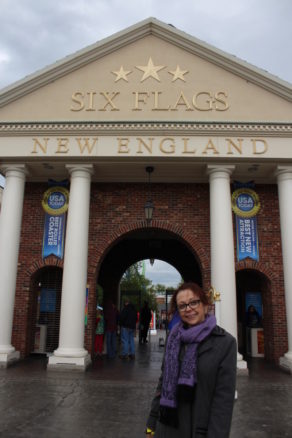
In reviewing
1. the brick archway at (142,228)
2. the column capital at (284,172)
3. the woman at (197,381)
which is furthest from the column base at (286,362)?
the woman at (197,381)

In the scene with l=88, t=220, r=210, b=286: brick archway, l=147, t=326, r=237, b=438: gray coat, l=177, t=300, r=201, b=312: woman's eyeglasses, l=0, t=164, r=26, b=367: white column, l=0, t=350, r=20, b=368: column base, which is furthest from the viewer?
l=88, t=220, r=210, b=286: brick archway

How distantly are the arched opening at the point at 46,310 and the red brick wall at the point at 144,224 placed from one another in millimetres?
400

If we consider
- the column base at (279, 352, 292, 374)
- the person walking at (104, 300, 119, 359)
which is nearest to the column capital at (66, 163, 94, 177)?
the person walking at (104, 300, 119, 359)

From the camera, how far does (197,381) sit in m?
2.38

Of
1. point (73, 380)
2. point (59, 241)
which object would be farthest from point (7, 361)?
point (59, 241)

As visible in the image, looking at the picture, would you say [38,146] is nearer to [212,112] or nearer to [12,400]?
[212,112]

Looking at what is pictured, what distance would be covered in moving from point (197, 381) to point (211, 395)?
12 cm

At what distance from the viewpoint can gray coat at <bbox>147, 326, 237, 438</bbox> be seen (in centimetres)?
229

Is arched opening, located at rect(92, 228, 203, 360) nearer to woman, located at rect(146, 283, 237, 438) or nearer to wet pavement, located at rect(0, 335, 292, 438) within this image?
wet pavement, located at rect(0, 335, 292, 438)

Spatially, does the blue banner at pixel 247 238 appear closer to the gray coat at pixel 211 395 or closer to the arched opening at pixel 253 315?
the arched opening at pixel 253 315

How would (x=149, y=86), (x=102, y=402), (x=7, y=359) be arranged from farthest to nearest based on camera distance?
(x=149, y=86) < (x=7, y=359) < (x=102, y=402)

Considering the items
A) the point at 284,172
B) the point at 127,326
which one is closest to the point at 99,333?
the point at 127,326

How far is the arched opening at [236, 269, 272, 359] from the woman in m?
8.79

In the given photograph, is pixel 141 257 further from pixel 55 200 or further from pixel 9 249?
pixel 9 249
